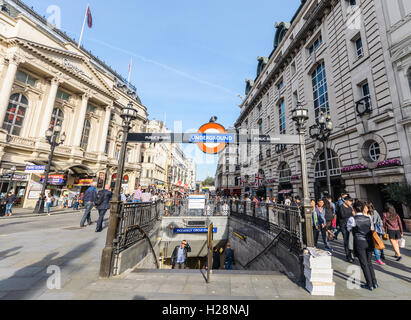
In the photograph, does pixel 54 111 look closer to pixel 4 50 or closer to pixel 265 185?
pixel 4 50

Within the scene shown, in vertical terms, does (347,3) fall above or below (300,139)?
above

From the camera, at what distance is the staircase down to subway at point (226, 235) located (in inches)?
195

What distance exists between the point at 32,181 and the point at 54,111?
1206 cm

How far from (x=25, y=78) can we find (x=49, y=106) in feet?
14.1

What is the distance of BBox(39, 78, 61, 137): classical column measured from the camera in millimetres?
24016

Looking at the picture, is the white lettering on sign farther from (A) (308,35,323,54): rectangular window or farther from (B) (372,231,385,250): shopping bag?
(B) (372,231,385,250): shopping bag

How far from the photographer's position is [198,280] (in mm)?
4242

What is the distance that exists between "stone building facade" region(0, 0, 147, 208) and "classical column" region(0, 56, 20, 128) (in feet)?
0.13

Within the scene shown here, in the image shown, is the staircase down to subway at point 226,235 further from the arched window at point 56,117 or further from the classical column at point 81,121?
the arched window at point 56,117

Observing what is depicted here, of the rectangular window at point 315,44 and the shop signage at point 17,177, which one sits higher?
the rectangular window at point 315,44

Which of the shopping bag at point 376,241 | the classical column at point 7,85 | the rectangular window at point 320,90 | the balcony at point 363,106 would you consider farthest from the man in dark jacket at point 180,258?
the classical column at point 7,85

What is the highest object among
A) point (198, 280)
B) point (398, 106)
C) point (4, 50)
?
point (4, 50)

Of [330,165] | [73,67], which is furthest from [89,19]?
[330,165]
